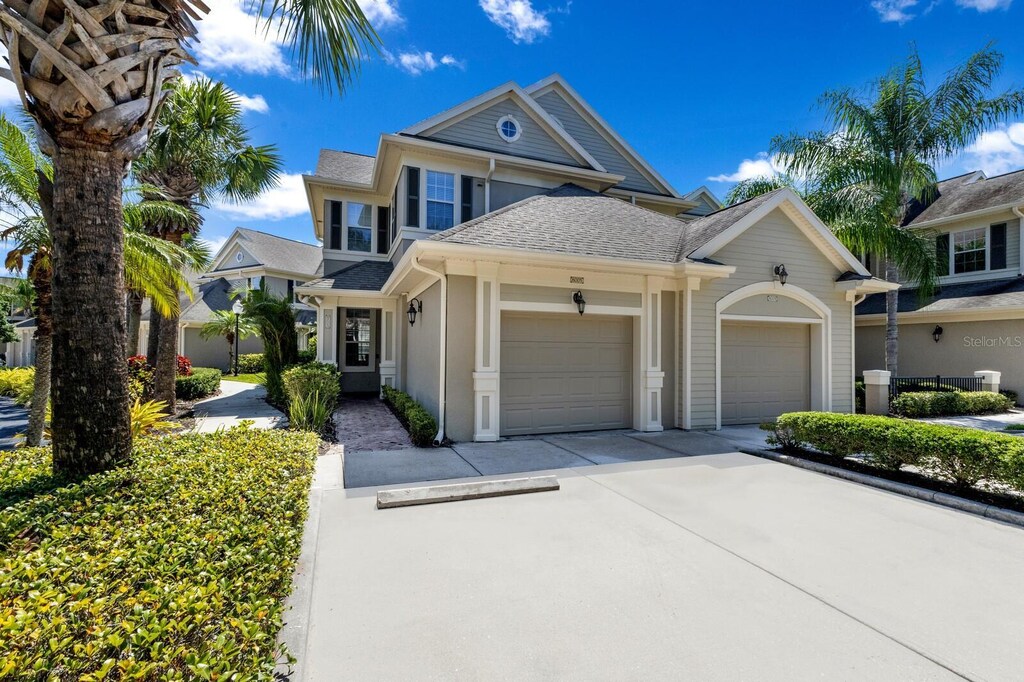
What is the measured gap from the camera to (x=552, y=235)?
8.86 meters

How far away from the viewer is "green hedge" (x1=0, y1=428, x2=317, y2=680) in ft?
5.47

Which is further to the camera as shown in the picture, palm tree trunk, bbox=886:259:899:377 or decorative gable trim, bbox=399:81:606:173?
palm tree trunk, bbox=886:259:899:377

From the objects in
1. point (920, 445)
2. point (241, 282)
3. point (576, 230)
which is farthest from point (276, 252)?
point (920, 445)

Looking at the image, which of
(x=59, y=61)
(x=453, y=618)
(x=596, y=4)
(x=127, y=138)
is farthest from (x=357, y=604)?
(x=596, y=4)

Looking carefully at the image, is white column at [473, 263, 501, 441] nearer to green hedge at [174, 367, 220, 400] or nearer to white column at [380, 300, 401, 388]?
white column at [380, 300, 401, 388]

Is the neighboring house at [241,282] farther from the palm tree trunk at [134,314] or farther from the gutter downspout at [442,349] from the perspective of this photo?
the gutter downspout at [442,349]

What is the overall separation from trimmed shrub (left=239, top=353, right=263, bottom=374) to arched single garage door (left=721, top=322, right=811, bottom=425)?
21.5m

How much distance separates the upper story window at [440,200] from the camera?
12.3 metres

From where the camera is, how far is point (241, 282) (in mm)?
28391

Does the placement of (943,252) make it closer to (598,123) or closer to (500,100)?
(598,123)

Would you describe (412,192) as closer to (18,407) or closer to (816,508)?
(816,508)

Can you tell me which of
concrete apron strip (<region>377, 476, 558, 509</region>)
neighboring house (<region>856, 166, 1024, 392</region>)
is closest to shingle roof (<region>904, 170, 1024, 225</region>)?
neighboring house (<region>856, 166, 1024, 392</region>)

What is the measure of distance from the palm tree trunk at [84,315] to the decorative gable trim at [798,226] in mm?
8673

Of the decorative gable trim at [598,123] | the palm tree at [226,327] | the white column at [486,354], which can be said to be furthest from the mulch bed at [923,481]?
the palm tree at [226,327]
